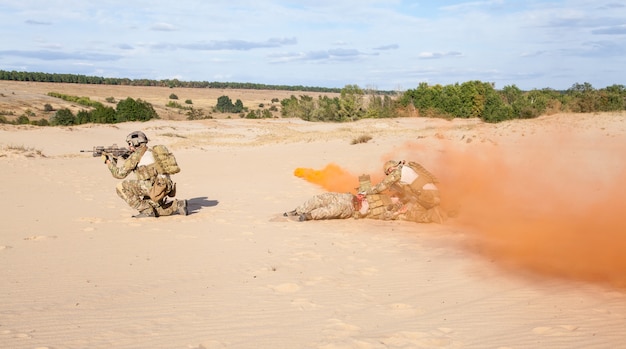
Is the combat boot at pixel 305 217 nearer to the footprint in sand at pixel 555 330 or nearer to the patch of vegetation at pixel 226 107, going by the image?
the footprint in sand at pixel 555 330

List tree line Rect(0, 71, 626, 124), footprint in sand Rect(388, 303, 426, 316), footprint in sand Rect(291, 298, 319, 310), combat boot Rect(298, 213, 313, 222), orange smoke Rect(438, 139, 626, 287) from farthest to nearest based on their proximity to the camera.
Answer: tree line Rect(0, 71, 626, 124) < combat boot Rect(298, 213, 313, 222) < orange smoke Rect(438, 139, 626, 287) < footprint in sand Rect(291, 298, 319, 310) < footprint in sand Rect(388, 303, 426, 316)

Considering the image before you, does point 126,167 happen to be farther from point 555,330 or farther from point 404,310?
point 555,330

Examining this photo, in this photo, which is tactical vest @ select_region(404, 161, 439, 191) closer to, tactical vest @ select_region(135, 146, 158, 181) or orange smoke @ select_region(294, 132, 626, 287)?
orange smoke @ select_region(294, 132, 626, 287)

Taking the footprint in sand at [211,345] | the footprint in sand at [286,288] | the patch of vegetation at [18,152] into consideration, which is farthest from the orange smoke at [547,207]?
the patch of vegetation at [18,152]

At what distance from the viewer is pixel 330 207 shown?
12.5 meters

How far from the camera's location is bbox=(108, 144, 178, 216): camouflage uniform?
12.6 meters

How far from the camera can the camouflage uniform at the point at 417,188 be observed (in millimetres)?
12289

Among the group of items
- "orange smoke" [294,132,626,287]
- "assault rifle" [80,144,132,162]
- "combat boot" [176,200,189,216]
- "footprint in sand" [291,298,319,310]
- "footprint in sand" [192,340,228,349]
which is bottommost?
"combat boot" [176,200,189,216]

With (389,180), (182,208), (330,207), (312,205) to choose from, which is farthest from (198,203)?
(389,180)

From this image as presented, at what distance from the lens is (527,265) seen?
28.9 feet

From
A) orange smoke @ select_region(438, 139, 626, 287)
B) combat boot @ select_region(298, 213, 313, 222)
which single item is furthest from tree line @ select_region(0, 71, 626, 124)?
combat boot @ select_region(298, 213, 313, 222)

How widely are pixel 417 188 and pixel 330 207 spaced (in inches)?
73.2

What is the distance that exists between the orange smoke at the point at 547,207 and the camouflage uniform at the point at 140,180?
21.6 feet

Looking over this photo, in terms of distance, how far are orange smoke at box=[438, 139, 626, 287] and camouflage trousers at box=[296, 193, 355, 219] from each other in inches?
94.6
